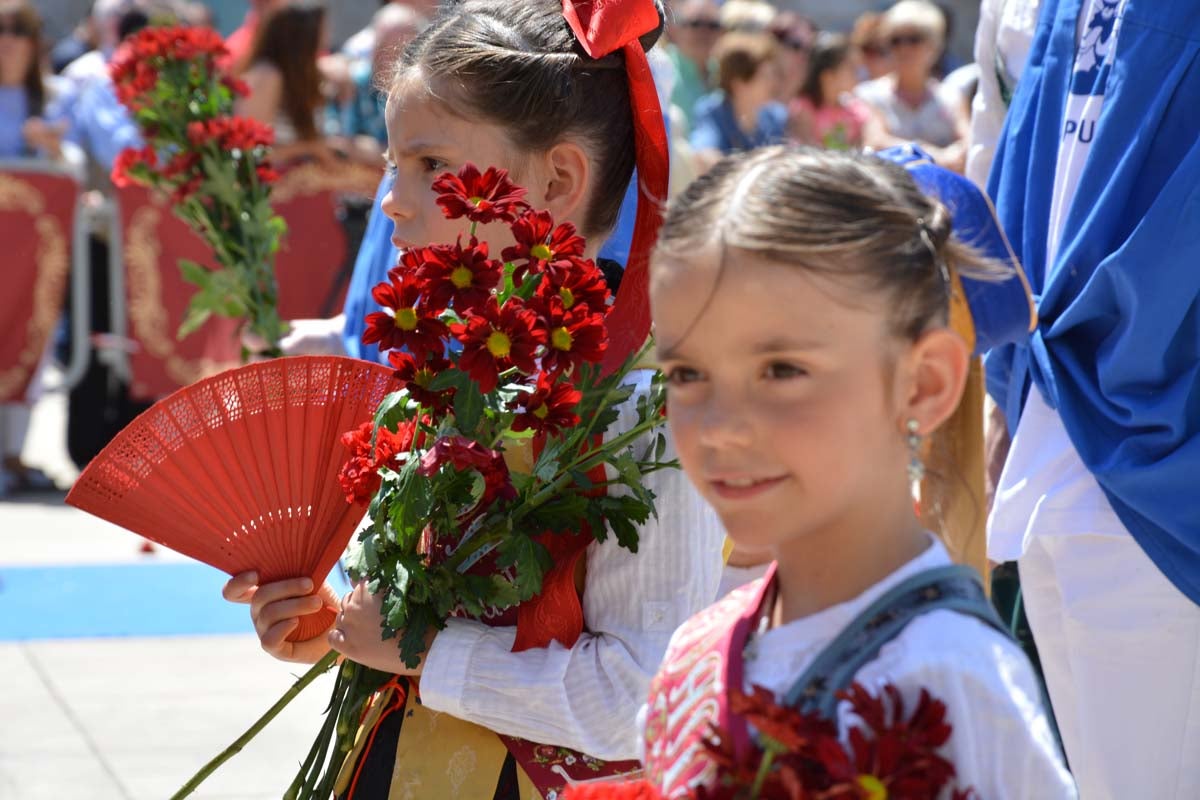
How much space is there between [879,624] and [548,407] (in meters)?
0.60

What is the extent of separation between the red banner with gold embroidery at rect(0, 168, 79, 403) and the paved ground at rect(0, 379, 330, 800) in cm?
174

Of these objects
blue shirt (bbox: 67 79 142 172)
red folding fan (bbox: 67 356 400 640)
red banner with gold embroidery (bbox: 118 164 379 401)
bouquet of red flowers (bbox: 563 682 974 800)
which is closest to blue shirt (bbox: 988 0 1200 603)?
red folding fan (bbox: 67 356 400 640)

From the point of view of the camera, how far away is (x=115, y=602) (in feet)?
21.5

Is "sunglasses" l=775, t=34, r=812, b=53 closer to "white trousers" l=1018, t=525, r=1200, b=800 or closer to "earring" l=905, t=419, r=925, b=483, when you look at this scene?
"white trousers" l=1018, t=525, r=1200, b=800

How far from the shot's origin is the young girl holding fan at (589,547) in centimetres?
214

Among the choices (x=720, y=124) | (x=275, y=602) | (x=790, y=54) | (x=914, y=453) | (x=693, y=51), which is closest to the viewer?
(x=914, y=453)

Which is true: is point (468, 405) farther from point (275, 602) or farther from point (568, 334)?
point (275, 602)

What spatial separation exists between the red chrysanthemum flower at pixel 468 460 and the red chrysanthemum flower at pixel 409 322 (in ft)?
0.36

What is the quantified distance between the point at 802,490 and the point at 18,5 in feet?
26.5

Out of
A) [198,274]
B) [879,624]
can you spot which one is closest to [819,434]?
[879,624]

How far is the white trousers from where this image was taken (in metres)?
2.88

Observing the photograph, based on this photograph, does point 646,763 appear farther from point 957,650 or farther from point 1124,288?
point 1124,288

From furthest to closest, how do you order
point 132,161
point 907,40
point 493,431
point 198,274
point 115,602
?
1. point 907,40
2. point 115,602
3. point 132,161
4. point 198,274
5. point 493,431

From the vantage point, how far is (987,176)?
136 inches
